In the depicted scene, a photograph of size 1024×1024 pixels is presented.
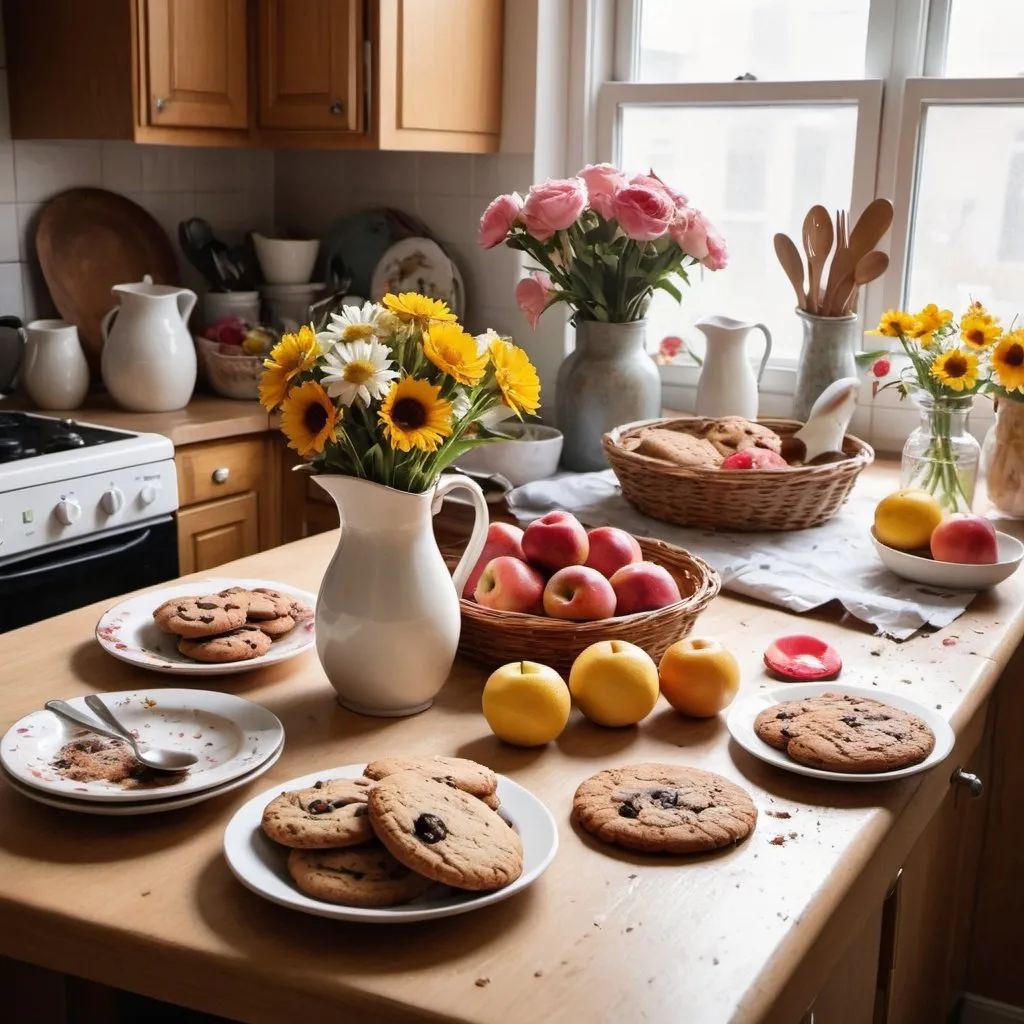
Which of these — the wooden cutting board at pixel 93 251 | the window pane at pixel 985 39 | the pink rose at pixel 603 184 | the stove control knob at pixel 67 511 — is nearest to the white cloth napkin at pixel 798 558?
the pink rose at pixel 603 184

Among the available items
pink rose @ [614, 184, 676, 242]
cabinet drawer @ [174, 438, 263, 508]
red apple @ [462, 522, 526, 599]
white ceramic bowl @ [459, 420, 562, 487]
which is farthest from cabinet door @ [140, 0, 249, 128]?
red apple @ [462, 522, 526, 599]

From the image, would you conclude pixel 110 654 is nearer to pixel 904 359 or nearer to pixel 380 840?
pixel 380 840

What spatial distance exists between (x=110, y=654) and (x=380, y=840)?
1.85 feet

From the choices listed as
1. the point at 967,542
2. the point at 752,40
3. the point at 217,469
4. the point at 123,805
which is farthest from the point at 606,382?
the point at 123,805

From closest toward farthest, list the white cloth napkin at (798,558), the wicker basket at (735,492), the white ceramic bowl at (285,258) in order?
the white cloth napkin at (798,558) < the wicker basket at (735,492) < the white ceramic bowl at (285,258)

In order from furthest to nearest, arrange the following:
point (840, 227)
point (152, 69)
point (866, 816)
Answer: point (152, 69)
point (840, 227)
point (866, 816)

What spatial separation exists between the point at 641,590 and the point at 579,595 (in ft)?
0.26

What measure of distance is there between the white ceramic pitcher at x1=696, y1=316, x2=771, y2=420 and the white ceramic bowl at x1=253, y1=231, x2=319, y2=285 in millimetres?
1183

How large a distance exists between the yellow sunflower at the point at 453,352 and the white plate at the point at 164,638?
0.39m

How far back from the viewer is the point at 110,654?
142 cm

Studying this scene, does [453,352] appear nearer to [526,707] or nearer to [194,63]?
[526,707]

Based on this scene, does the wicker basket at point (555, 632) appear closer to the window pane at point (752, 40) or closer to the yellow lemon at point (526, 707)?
the yellow lemon at point (526, 707)

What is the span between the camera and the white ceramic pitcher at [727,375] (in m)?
2.42

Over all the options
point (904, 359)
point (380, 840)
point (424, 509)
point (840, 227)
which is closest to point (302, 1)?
point (840, 227)
